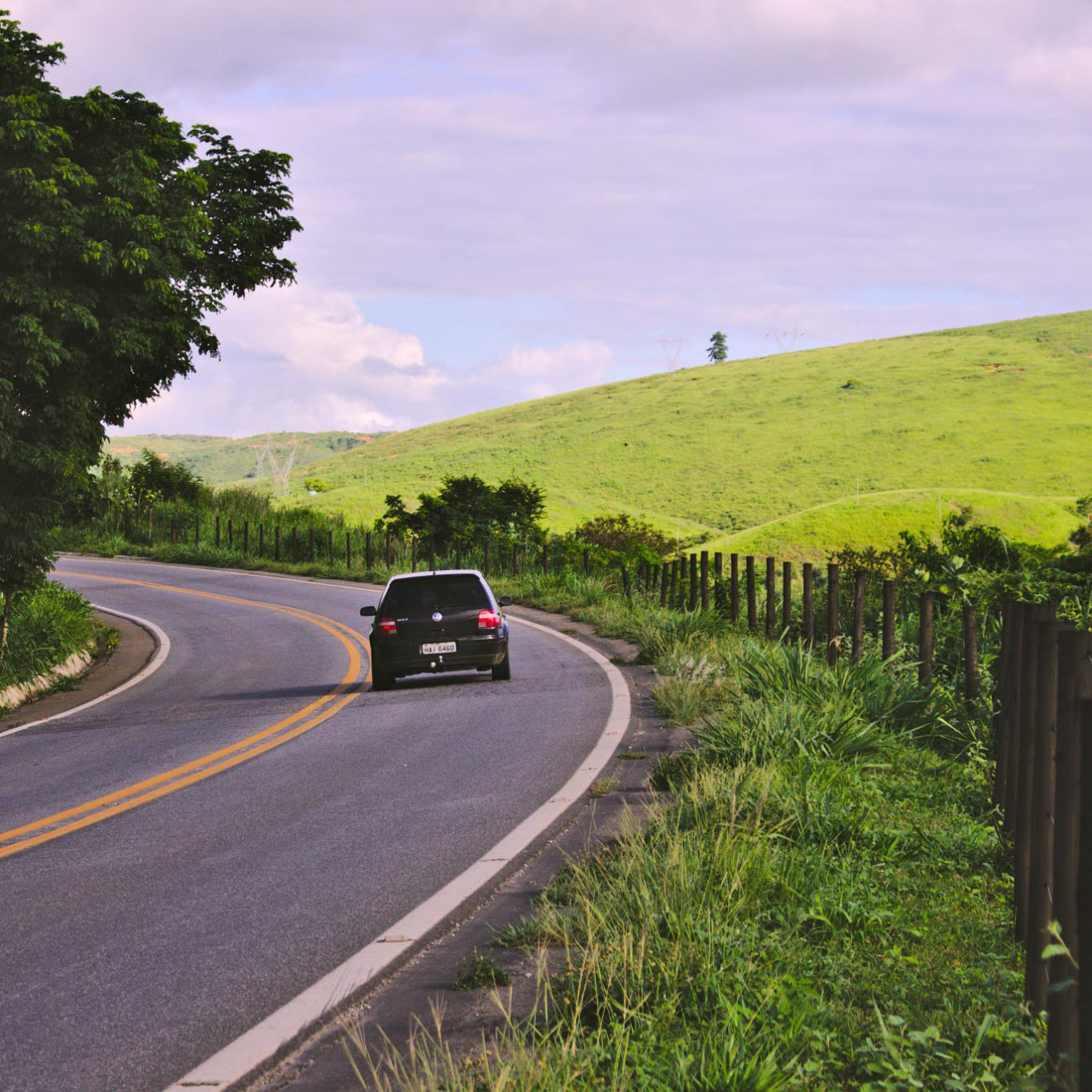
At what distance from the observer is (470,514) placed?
3984 centimetres

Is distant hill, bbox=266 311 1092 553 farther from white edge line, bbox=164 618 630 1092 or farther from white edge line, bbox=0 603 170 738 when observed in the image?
white edge line, bbox=164 618 630 1092

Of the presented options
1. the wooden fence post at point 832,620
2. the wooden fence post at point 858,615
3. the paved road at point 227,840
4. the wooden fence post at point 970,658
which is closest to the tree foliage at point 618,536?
the wooden fence post at point 832,620

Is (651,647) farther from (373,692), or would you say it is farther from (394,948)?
(394,948)

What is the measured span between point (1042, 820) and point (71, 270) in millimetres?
14813

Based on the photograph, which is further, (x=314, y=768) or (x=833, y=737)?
(x=314, y=768)

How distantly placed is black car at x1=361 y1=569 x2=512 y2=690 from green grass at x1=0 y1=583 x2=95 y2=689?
210 inches

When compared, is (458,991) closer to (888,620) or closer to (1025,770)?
(1025,770)

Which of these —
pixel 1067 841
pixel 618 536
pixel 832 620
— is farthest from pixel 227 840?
pixel 618 536

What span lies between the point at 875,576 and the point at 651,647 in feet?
39.0

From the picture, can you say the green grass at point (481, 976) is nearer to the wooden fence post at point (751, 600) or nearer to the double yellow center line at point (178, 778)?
the double yellow center line at point (178, 778)

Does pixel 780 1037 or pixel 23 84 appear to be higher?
pixel 23 84

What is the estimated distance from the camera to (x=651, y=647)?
18047 mm

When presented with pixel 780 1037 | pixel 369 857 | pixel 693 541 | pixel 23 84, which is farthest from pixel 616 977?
pixel 693 541

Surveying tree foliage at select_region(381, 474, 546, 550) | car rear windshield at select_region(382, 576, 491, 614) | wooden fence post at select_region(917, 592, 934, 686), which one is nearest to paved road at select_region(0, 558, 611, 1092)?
car rear windshield at select_region(382, 576, 491, 614)
